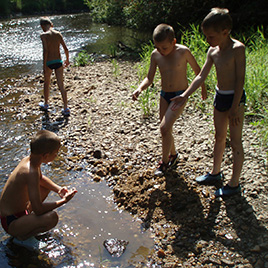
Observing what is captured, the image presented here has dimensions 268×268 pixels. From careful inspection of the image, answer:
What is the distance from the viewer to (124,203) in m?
3.31

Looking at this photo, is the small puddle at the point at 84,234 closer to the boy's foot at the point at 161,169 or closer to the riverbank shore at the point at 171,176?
the riverbank shore at the point at 171,176

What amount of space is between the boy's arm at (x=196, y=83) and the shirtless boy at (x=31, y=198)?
48.5 inches

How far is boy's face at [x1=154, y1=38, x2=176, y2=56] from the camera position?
3.02 metres

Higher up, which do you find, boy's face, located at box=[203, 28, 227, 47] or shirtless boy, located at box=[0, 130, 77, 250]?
boy's face, located at box=[203, 28, 227, 47]

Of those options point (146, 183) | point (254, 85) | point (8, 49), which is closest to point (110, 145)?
point (146, 183)

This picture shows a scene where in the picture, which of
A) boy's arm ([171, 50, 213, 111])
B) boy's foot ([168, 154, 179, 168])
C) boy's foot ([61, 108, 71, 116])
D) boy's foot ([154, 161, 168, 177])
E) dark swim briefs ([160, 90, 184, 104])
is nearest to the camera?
boy's arm ([171, 50, 213, 111])

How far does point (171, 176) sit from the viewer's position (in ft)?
11.4

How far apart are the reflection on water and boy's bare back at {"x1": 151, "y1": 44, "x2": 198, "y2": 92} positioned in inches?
241

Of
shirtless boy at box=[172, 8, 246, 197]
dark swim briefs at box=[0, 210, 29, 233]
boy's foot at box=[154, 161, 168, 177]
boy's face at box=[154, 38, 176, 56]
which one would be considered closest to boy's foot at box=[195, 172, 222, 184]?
shirtless boy at box=[172, 8, 246, 197]

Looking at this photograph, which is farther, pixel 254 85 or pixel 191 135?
pixel 254 85

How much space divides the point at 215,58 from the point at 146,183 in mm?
1544

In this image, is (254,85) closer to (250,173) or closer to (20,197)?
(250,173)

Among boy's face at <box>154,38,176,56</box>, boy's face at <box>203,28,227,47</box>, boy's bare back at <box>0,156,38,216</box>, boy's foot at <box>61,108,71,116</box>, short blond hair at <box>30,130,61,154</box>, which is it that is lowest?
boy's foot at <box>61,108,71,116</box>

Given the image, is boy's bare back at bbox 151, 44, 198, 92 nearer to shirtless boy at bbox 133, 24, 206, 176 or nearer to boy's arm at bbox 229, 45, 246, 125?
shirtless boy at bbox 133, 24, 206, 176
